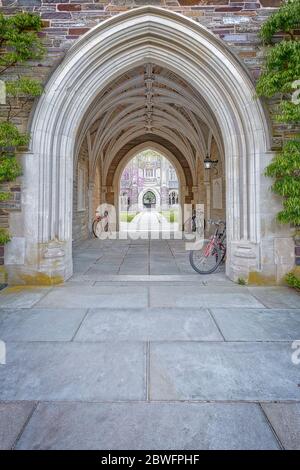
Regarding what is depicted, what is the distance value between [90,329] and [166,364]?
0.95m

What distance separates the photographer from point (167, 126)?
46.3ft

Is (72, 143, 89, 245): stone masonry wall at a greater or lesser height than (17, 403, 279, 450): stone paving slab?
greater

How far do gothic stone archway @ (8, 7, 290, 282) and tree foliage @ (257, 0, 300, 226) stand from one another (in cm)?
35

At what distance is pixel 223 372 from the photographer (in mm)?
2037

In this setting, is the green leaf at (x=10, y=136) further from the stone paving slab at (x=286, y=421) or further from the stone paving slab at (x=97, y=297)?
the stone paving slab at (x=286, y=421)

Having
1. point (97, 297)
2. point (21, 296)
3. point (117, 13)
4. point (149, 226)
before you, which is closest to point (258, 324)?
point (97, 297)

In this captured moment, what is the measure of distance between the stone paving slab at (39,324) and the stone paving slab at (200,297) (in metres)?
0.99

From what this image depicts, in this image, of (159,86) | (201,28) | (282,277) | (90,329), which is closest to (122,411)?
(90,329)

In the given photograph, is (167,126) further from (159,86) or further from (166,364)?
(166,364)

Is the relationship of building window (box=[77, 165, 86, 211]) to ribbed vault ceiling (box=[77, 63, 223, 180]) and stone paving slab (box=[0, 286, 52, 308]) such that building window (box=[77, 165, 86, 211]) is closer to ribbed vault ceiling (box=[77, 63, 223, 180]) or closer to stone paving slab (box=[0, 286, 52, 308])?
ribbed vault ceiling (box=[77, 63, 223, 180])

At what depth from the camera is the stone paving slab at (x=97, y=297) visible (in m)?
3.52

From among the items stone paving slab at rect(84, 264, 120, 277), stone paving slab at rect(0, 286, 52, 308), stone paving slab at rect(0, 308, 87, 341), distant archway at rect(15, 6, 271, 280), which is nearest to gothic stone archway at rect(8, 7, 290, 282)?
distant archway at rect(15, 6, 271, 280)

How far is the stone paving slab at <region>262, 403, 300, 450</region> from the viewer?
4.63ft

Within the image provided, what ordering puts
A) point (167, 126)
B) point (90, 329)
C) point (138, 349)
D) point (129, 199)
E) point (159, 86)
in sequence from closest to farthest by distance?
point (138, 349), point (90, 329), point (159, 86), point (167, 126), point (129, 199)
